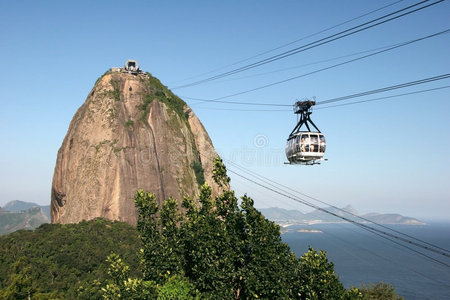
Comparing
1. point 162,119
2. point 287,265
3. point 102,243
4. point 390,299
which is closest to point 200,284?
point 287,265

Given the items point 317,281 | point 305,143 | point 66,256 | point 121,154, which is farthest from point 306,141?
point 121,154

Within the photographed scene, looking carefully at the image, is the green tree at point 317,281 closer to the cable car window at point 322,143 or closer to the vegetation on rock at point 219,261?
the vegetation on rock at point 219,261

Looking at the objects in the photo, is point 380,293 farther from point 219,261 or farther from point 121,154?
point 121,154

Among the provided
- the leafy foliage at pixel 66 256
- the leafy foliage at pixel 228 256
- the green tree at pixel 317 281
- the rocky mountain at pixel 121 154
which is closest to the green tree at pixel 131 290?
the leafy foliage at pixel 228 256

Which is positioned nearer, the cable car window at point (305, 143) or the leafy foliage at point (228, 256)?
the leafy foliage at point (228, 256)

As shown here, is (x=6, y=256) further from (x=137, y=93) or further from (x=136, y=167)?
(x=137, y=93)

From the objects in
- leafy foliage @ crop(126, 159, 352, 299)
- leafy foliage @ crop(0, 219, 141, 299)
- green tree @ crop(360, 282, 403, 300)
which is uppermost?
leafy foliage @ crop(126, 159, 352, 299)

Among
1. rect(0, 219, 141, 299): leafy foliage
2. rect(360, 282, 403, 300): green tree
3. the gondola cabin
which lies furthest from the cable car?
rect(360, 282, 403, 300): green tree

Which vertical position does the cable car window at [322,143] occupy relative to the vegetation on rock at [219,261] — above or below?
above

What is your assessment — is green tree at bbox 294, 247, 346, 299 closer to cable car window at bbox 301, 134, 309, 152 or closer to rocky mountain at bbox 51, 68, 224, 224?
cable car window at bbox 301, 134, 309, 152
